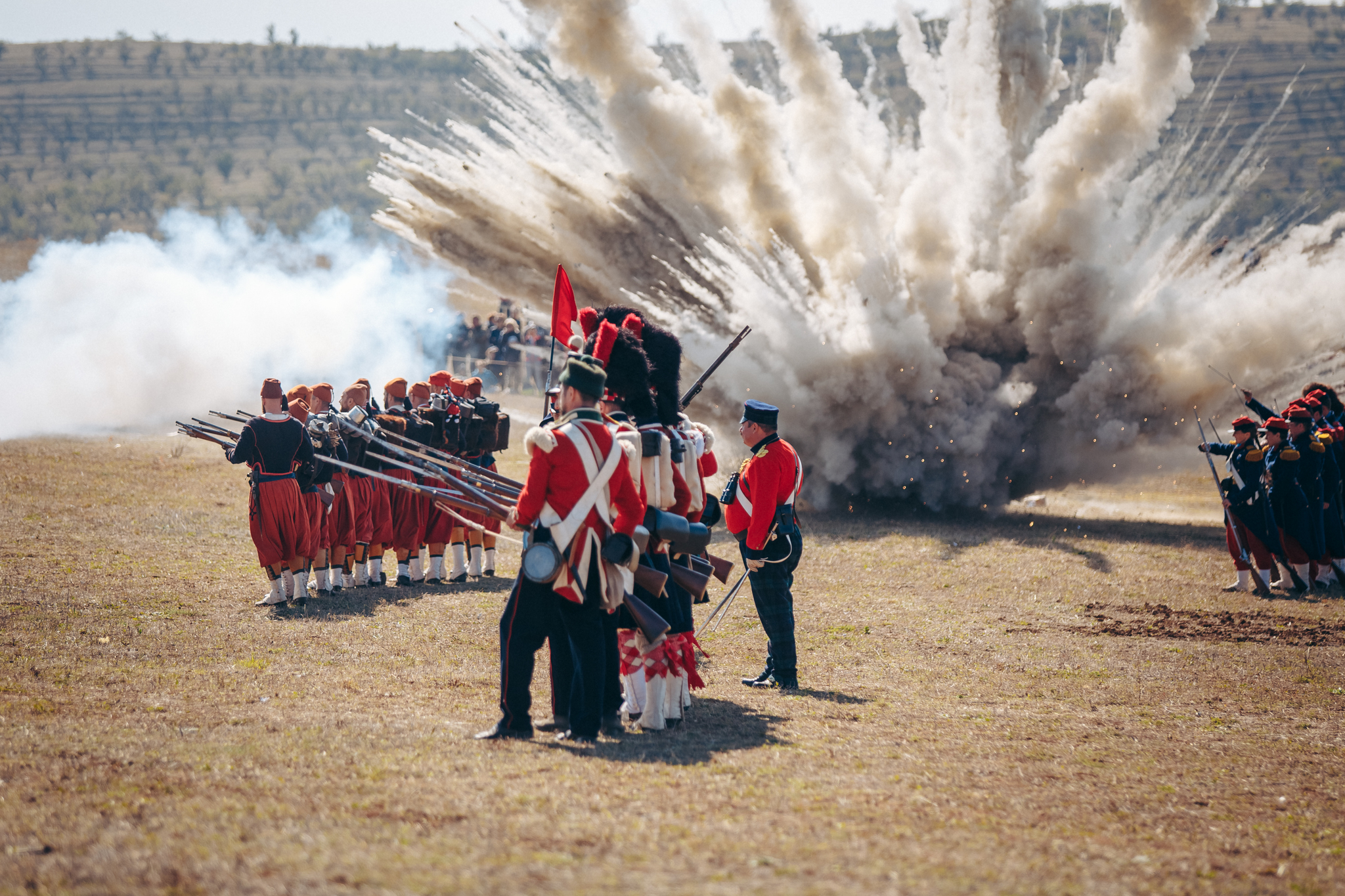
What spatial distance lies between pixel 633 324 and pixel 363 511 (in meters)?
5.51

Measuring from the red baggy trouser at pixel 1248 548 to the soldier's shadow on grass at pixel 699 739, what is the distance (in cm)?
790

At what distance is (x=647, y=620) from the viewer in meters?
Result: 6.49

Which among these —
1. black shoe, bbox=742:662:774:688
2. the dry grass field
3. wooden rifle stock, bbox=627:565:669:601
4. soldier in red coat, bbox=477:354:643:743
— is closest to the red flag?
soldier in red coat, bbox=477:354:643:743

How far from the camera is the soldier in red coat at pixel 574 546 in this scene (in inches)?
240

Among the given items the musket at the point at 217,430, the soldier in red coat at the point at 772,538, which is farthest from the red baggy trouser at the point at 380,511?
the soldier in red coat at the point at 772,538

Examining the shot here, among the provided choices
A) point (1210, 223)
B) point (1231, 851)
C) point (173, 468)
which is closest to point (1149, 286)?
point (1210, 223)

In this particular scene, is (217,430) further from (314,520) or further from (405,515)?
(405,515)

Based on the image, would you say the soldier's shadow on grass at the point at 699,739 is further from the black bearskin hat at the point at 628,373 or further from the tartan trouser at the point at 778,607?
the black bearskin hat at the point at 628,373

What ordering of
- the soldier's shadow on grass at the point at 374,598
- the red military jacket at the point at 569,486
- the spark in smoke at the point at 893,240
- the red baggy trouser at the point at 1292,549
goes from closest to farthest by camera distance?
the red military jacket at the point at 569,486 → the soldier's shadow on grass at the point at 374,598 → the red baggy trouser at the point at 1292,549 → the spark in smoke at the point at 893,240

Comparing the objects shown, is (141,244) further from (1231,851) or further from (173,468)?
(1231,851)

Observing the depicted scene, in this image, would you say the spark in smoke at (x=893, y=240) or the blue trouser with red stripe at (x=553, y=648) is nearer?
the blue trouser with red stripe at (x=553, y=648)

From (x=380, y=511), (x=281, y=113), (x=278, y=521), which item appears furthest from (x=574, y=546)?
(x=281, y=113)

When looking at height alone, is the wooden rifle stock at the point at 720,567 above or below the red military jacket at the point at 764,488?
below

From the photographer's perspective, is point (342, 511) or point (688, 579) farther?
point (342, 511)
